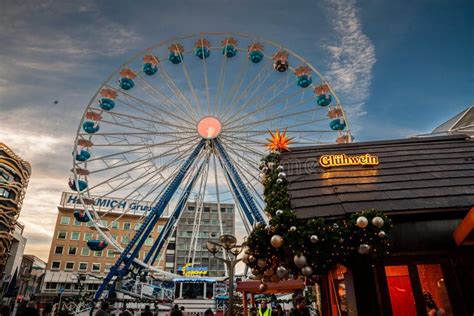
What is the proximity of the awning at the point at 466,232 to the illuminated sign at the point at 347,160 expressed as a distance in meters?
3.05

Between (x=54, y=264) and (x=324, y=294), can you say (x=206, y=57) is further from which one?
(x=54, y=264)

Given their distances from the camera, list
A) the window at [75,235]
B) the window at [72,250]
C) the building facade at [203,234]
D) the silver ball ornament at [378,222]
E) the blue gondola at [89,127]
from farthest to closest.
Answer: the building facade at [203,234] → the window at [75,235] → the window at [72,250] → the blue gondola at [89,127] → the silver ball ornament at [378,222]

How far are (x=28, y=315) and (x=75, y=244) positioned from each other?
183ft

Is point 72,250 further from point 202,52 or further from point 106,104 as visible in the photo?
point 202,52

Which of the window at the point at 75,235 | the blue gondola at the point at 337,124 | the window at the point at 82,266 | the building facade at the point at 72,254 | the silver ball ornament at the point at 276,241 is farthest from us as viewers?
the window at the point at 75,235

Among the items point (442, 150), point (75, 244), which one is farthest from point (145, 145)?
point (75, 244)

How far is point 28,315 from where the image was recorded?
16.9 feet

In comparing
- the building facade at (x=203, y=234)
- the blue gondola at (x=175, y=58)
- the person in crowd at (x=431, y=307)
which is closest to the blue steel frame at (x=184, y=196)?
the blue gondola at (x=175, y=58)

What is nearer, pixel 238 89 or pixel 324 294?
pixel 324 294

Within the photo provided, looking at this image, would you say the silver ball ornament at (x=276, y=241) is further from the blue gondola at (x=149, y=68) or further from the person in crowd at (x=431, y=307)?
the blue gondola at (x=149, y=68)

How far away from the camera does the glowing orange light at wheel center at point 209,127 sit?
22.0 metres

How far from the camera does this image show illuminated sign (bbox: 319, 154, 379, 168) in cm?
955

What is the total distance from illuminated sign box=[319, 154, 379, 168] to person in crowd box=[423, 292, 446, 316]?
3.76 m

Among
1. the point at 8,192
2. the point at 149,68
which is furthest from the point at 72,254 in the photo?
the point at 149,68
